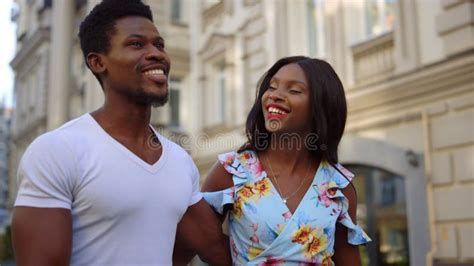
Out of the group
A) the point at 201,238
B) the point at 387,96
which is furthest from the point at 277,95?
the point at 387,96

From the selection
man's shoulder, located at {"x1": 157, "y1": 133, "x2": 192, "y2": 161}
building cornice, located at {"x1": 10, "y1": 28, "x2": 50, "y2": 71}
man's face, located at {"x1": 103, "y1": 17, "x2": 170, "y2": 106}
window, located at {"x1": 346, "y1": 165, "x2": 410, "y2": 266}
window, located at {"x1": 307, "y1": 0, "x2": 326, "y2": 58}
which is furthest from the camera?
building cornice, located at {"x1": 10, "y1": 28, "x2": 50, "y2": 71}

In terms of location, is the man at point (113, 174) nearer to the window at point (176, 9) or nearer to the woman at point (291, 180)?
the woman at point (291, 180)

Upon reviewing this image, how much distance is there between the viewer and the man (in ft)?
5.16

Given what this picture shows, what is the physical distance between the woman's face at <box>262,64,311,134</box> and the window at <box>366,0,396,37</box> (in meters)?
5.28

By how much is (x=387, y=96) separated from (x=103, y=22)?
5417mm

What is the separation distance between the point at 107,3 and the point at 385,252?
19.9 feet

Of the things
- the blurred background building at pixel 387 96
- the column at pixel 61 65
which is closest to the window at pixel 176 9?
the column at pixel 61 65

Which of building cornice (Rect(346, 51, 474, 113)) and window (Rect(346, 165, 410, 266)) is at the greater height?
building cornice (Rect(346, 51, 474, 113))

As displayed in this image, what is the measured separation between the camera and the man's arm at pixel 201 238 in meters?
2.14

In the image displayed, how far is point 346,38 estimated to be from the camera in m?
7.72

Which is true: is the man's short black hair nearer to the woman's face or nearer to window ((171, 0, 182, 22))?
the woman's face

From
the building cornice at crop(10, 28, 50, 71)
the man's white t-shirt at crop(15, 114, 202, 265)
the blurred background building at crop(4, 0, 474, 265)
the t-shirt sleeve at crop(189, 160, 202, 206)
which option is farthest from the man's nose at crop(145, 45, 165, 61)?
the building cornice at crop(10, 28, 50, 71)

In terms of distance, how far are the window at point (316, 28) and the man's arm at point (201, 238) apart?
253 inches

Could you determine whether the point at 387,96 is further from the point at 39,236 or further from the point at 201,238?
the point at 39,236
